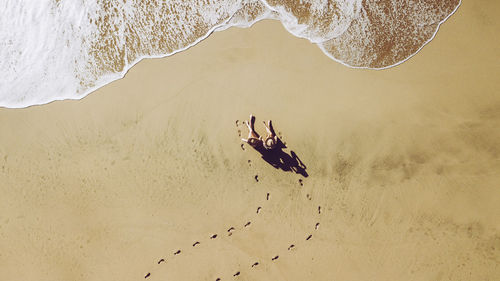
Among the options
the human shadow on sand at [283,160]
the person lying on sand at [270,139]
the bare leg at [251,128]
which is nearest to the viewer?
the person lying on sand at [270,139]

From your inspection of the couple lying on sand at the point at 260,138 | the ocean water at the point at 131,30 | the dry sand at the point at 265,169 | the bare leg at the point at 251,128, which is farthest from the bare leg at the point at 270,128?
the ocean water at the point at 131,30

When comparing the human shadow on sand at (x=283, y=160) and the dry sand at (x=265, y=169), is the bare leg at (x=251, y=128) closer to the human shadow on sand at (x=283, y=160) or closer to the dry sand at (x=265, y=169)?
the dry sand at (x=265, y=169)

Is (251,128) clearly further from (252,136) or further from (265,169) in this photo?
(265,169)

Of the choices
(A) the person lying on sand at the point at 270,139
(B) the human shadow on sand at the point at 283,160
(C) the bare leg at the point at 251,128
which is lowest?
(B) the human shadow on sand at the point at 283,160

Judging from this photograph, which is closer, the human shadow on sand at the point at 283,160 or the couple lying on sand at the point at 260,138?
the couple lying on sand at the point at 260,138

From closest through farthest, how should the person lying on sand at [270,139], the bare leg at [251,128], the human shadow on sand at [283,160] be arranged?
the person lying on sand at [270,139], the bare leg at [251,128], the human shadow on sand at [283,160]

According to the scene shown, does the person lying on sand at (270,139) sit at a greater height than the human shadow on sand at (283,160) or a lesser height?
greater
